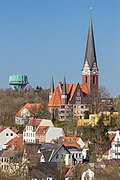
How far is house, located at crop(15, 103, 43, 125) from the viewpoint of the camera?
88.8 m

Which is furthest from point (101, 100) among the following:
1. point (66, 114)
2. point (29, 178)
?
point (29, 178)

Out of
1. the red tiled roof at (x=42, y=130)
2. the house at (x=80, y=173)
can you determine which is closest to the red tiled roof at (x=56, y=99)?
the red tiled roof at (x=42, y=130)

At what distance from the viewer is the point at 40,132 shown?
76688 millimetres

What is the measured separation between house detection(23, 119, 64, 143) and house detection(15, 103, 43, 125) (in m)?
8.90

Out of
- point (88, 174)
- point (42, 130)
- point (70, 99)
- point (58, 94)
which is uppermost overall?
point (58, 94)

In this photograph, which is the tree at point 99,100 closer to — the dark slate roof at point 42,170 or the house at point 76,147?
the house at point 76,147

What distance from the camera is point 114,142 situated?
6500cm

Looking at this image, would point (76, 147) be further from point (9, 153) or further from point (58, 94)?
point (58, 94)

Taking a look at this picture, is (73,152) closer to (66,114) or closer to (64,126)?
(64,126)

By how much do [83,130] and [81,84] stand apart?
73.5 ft

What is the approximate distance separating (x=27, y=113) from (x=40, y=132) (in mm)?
15051

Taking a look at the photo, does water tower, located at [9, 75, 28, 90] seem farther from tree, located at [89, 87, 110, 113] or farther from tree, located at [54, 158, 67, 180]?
tree, located at [54, 158, 67, 180]

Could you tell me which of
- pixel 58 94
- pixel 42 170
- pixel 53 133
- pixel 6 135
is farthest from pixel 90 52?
pixel 42 170

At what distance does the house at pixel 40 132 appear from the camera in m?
75.1
